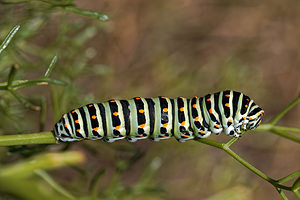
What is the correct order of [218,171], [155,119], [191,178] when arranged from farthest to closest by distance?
[191,178], [218,171], [155,119]

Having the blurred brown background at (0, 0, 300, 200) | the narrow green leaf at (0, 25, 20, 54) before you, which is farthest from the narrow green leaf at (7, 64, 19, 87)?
the blurred brown background at (0, 0, 300, 200)

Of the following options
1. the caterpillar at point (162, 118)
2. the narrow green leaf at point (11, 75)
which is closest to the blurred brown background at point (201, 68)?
the caterpillar at point (162, 118)

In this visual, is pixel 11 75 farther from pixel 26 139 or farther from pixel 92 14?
pixel 92 14

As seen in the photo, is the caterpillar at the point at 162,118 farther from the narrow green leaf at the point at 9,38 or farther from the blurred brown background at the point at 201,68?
the blurred brown background at the point at 201,68

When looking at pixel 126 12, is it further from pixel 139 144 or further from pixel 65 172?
pixel 65 172

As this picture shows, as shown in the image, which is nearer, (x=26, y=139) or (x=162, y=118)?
(x=26, y=139)

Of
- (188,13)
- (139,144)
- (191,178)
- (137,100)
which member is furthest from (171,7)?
(137,100)

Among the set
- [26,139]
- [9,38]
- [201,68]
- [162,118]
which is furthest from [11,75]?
[201,68]
